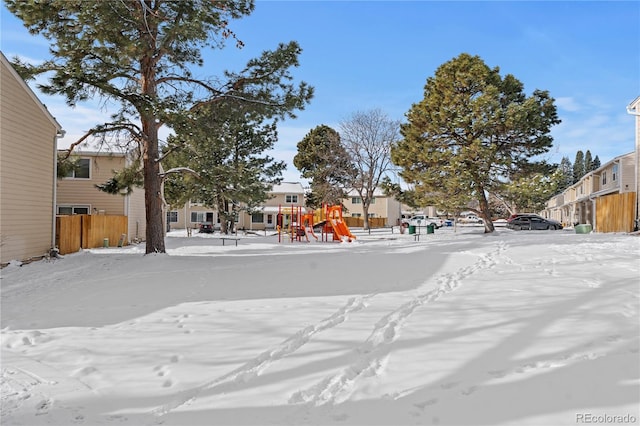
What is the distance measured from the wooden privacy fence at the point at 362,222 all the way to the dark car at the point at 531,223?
22731mm

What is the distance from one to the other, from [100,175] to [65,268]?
12.2 m

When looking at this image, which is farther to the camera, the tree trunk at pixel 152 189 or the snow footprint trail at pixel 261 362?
the tree trunk at pixel 152 189

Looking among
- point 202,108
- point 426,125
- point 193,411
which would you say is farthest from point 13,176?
point 426,125

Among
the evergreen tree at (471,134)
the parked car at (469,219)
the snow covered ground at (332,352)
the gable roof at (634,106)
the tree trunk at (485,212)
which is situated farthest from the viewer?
the parked car at (469,219)

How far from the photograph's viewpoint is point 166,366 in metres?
4.47

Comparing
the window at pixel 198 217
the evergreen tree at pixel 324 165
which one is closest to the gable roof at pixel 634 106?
the evergreen tree at pixel 324 165

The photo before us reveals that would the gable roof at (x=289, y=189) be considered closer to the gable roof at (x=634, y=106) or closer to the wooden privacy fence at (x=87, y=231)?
the wooden privacy fence at (x=87, y=231)

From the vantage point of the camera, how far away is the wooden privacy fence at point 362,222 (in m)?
55.1

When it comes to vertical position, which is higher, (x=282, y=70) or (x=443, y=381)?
(x=282, y=70)

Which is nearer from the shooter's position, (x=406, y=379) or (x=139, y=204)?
(x=406, y=379)

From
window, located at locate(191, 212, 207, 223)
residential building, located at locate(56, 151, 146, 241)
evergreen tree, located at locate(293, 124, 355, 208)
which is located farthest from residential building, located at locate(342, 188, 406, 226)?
residential building, located at locate(56, 151, 146, 241)

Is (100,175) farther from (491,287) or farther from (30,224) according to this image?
(491,287)

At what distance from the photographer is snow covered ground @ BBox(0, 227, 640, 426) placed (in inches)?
137

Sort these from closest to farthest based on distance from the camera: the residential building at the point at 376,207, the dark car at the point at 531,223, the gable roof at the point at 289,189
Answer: the dark car at the point at 531,223 < the gable roof at the point at 289,189 < the residential building at the point at 376,207
